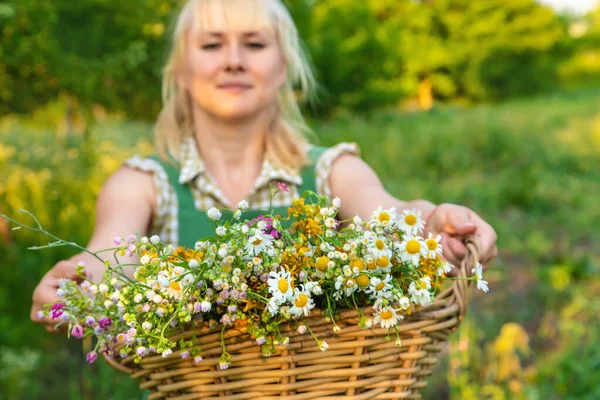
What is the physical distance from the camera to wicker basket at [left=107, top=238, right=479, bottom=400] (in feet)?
3.37

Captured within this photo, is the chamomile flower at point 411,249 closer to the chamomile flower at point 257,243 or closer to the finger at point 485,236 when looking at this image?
the chamomile flower at point 257,243

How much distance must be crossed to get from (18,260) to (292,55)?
2118mm

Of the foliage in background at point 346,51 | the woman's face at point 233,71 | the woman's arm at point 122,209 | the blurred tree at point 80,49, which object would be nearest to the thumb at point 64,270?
the woman's arm at point 122,209

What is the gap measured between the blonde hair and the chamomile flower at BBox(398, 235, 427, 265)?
817 millimetres

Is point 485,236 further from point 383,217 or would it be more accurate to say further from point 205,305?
point 205,305

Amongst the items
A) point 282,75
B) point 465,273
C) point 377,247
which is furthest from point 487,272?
point 377,247

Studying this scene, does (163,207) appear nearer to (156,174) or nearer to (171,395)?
(156,174)

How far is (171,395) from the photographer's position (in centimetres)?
112

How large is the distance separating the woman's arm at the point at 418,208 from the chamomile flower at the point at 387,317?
0.31 metres

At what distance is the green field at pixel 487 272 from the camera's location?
9.17 feet

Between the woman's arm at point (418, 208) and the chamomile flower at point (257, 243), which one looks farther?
the woman's arm at point (418, 208)

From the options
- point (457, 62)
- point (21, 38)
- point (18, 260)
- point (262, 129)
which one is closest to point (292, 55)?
point (262, 129)

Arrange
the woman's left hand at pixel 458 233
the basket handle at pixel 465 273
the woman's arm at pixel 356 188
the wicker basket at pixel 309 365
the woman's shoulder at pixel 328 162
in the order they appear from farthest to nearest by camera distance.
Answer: the woman's shoulder at pixel 328 162
the woman's arm at pixel 356 188
the woman's left hand at pixel 458 233
the basket handle at pixel 465 273
the wicker basket at pixel 309 365

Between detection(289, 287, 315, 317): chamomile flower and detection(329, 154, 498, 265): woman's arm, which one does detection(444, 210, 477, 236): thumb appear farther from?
detection(289, 287, 315, 317): chamomile flower
